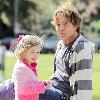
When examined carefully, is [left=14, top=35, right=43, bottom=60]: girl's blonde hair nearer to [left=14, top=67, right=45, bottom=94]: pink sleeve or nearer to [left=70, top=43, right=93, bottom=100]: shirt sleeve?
[left=14, top=67, right=45, bottom=94]: pink sleeve

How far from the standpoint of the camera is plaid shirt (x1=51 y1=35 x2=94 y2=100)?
15.3 ft

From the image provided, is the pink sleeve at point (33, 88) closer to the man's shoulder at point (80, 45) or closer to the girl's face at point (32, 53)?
the girl's face at point (32, 53)

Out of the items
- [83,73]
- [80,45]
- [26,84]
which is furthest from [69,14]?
[26,84]

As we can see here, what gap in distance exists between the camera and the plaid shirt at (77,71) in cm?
466

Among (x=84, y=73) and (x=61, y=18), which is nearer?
(x=84, y=73)

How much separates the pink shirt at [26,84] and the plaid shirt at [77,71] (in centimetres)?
25

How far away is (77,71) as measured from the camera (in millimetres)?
4688

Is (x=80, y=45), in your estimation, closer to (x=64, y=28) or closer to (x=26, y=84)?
(x=64, y=28)

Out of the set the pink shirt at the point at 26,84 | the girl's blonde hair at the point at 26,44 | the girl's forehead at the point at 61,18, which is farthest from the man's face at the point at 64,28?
the pink shirt at the point at 26,84

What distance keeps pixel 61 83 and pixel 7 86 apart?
51cm

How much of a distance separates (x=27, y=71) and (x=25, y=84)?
0.11m

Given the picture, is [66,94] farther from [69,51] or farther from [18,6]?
[18,6]

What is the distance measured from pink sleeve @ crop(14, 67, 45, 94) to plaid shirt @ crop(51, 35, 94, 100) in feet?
0.85

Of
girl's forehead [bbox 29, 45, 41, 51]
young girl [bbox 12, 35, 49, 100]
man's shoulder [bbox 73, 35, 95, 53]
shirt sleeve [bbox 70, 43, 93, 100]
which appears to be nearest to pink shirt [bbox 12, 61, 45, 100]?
young girl [bbox 12, 35, 49, 100]
